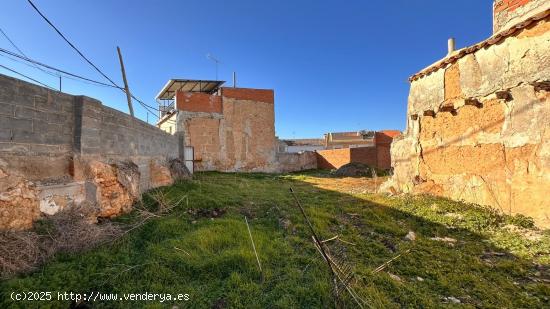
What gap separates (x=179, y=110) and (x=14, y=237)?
42.4 feet

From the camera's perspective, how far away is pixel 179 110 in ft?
48.7

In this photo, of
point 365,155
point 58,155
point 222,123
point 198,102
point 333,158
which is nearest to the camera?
point 58,155

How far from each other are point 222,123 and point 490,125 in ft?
42.4

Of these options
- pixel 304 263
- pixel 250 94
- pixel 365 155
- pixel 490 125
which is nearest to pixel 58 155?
pixel 304 263

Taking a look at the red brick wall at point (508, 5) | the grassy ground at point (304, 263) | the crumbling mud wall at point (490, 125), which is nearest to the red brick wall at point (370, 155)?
the crumbling mud wall at point (490, 125)

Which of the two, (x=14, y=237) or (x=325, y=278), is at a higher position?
(x=14, y=237)

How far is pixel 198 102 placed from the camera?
15.3 metres

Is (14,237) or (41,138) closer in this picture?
(14,237)

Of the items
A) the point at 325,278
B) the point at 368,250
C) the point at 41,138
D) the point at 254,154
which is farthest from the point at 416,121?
the point at 254,154

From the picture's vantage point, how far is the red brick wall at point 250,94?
16141 millimetres

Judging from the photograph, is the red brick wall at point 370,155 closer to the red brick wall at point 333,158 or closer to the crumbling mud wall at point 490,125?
the red brick wall at point 333,158

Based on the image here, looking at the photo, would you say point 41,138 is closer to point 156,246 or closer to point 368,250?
point 156,246

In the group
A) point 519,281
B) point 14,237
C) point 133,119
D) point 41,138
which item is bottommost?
Result: point 519,281

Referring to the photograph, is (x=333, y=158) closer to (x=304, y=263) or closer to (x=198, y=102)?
(x=198, y=102)
